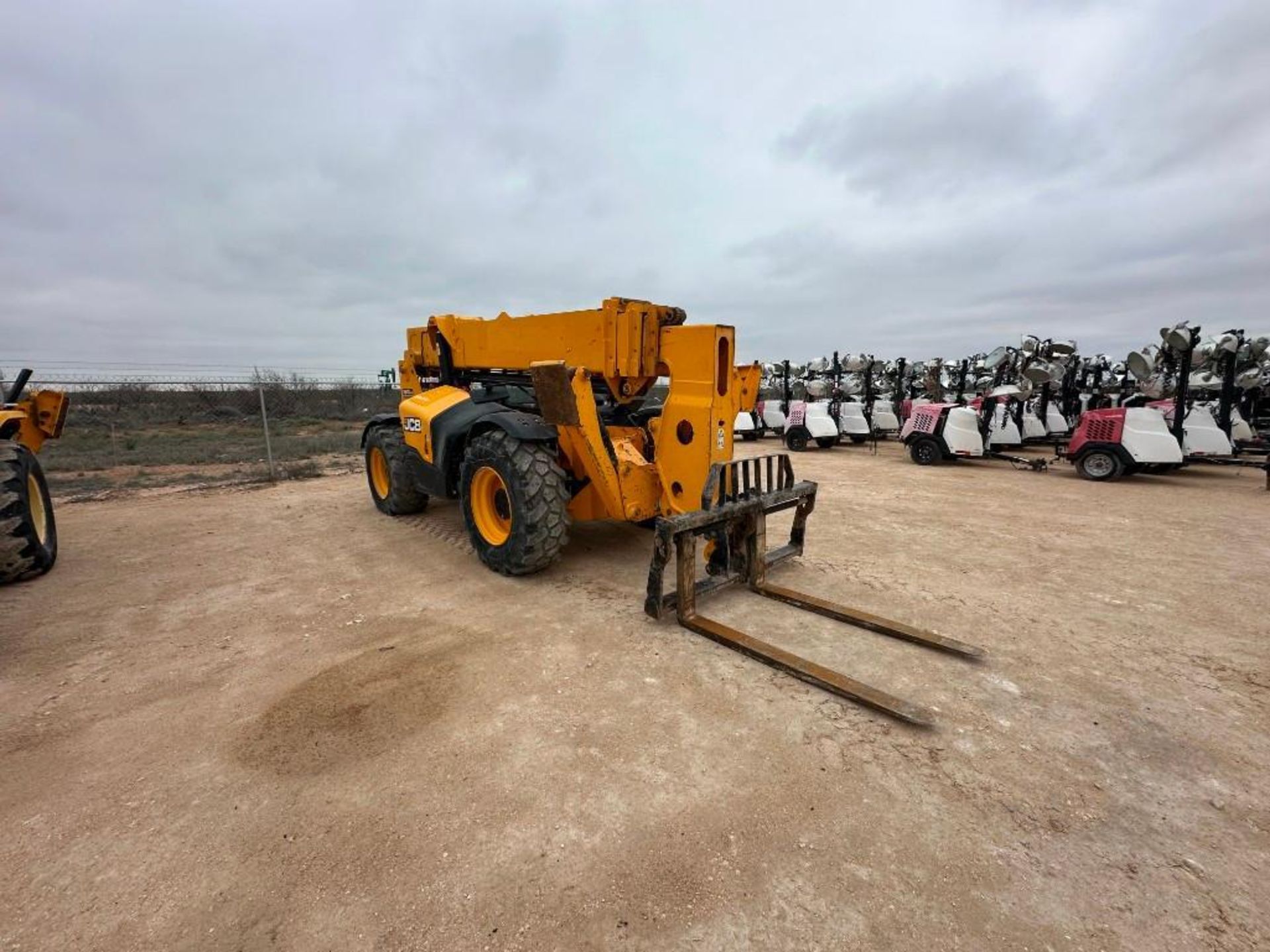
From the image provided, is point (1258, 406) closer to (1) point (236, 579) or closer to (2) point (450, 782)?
(2) point (450, 782)

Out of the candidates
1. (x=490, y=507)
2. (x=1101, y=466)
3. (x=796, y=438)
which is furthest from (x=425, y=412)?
(x=796, y=438)

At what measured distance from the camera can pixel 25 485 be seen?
4.65 meters

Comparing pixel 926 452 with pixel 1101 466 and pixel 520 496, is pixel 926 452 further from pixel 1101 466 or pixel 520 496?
pixel 520 496

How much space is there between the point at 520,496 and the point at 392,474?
10.0 ft

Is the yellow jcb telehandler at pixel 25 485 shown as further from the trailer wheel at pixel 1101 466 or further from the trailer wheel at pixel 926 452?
the trailer wheel at pixel 1101 466

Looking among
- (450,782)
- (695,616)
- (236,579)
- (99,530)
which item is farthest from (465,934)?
(99,530)

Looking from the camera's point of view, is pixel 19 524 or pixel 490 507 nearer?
pixel 19 524

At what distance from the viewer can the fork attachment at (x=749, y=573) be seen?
2.99 m

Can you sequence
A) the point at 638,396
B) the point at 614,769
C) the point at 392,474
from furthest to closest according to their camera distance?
the point at 392,474 < the point at 638,396 < the point at 614,769

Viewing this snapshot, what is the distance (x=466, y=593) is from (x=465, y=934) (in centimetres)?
282

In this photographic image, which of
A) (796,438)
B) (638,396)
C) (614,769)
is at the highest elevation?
(638,396)

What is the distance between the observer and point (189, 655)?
3.49 meters

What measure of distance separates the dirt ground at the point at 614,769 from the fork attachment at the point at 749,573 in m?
0.09

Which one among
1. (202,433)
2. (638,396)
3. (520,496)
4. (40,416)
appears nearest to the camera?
(520,496)
